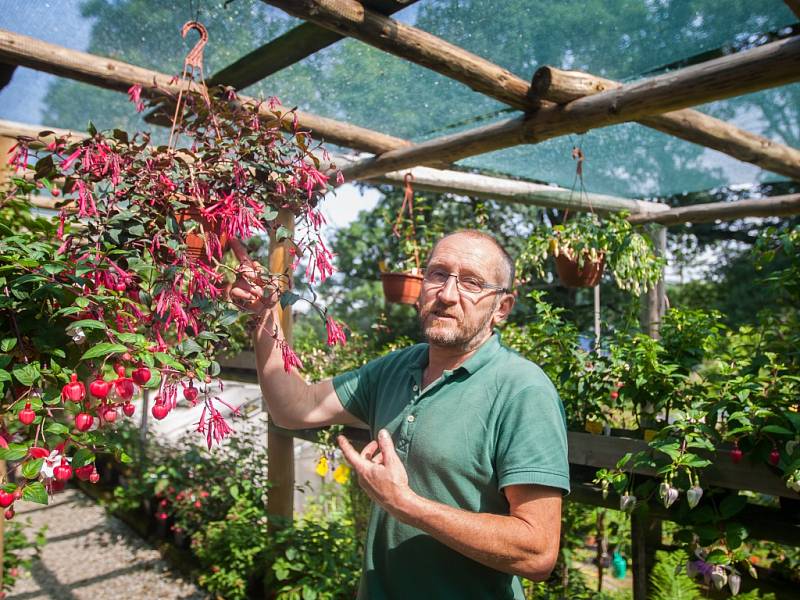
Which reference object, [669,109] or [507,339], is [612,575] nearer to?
[507,339]

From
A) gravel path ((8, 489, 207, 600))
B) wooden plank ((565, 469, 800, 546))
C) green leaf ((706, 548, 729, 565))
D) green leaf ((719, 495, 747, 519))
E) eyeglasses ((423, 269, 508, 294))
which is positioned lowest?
gravel path ((8, 489, 207, 600))

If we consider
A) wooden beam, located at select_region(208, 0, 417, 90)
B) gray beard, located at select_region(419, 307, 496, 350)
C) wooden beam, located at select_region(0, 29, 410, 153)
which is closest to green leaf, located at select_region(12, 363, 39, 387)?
gray beard, located at select_region(419, 307, 496, 350)

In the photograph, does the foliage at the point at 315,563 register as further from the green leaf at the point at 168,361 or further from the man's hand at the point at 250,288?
the green leaf at the point at 168,361

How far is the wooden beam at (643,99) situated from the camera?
1.87m

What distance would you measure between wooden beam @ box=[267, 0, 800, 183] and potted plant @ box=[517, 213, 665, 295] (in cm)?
48

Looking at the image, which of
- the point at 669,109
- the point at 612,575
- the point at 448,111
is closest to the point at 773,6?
the point at 669,109

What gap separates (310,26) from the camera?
234 centimetres

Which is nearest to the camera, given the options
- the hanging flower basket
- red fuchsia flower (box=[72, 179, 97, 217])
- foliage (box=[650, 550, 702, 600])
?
red fuchsia flower (box=[72, 179, 97, 217])

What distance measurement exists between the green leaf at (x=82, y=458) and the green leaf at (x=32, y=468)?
5 centimetres

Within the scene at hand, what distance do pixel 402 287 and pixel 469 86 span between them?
1.23 metres

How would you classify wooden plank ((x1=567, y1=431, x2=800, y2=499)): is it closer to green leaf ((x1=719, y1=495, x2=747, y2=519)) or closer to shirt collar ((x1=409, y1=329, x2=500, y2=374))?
green leaf ((x1=719, y1=495, x2=747, y2=519))

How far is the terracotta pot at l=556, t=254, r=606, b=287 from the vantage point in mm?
3125

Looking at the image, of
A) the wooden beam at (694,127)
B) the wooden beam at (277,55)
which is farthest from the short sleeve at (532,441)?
the wooden beam at (277,55)

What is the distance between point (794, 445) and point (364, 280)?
7.30 meters
